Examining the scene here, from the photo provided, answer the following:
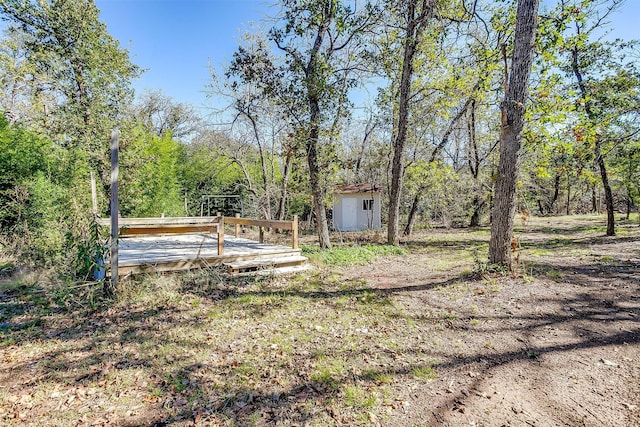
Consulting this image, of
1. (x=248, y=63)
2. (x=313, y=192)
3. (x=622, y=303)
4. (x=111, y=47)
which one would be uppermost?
(x=111, y=47)

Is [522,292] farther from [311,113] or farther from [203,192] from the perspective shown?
[203,192]

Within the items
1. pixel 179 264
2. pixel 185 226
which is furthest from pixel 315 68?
pixel 179 264

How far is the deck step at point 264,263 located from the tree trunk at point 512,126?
3623 millimetres

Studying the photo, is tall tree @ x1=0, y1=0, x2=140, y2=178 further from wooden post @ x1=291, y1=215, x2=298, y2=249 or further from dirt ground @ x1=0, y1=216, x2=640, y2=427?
wooden post @ x1=291, y1=215, x2=298, y2=249

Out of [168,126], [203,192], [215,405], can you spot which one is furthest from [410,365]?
[168,126]

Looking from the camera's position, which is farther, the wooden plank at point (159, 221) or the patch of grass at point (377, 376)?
the wooden plank at point (159, 221)

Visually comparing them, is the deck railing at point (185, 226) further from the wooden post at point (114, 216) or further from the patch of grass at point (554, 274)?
the patch of grass at point (554, 274)

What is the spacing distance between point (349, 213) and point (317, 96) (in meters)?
11.0

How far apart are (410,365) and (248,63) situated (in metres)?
7.15

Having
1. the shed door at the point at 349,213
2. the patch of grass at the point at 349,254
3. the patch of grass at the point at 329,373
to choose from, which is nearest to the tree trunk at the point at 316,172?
the patch of grass at the point at 349,254

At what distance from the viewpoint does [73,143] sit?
874 cm

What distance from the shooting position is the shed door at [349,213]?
17703 mm

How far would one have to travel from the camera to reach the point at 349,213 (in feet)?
58.3

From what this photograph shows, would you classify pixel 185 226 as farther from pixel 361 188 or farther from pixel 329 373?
pixel 361 188
